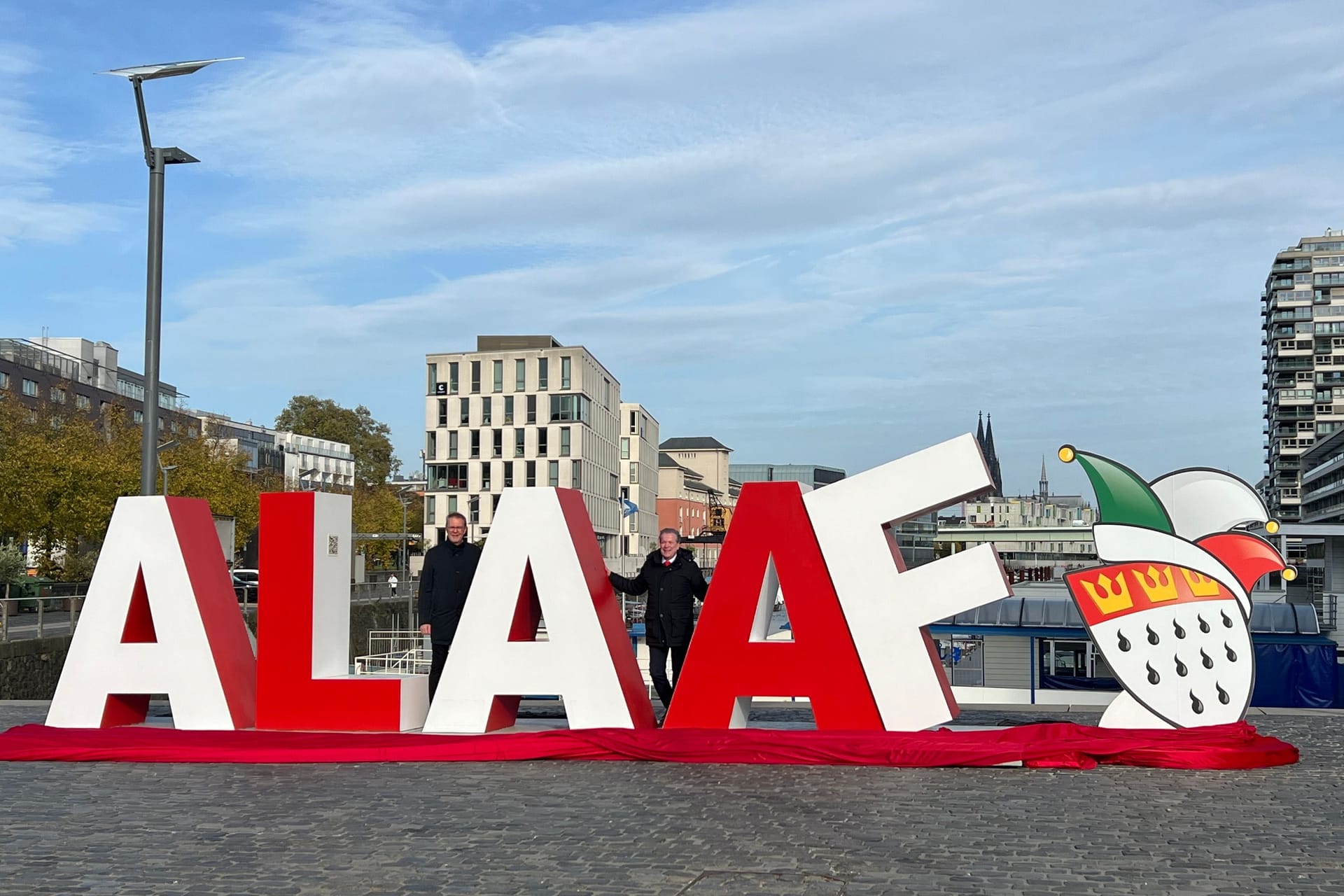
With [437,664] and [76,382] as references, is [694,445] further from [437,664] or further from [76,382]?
[437,664]

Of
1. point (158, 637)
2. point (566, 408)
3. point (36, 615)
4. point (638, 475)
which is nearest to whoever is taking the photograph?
Answer: point (158, 637)

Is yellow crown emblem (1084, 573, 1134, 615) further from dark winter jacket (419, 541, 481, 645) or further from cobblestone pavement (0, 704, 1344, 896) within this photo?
dark winter jacket (419, 541, 481, 645)

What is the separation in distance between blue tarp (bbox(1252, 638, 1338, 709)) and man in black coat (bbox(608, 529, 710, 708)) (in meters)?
14.3

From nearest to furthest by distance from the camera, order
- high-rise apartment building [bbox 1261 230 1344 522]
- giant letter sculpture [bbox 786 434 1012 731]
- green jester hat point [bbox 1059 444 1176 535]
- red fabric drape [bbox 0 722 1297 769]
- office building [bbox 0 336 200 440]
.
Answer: red fabric drape [bbox 0 722 1297 769], giant letter sculpture [bbox 786 434 1012 731], green jester hat point [bbox 1059 444 1176 535], office building [bbox 0 336 200 440], high-rise apartment building [bbox 1261 230 1344 522]

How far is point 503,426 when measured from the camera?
9625 cm

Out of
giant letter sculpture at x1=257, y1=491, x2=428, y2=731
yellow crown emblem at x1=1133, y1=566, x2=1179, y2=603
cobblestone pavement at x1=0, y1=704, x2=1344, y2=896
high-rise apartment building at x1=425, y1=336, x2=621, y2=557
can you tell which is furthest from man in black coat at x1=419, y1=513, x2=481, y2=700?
high-rise apartment building at x1=425, y1=336, x2=621, y2=557

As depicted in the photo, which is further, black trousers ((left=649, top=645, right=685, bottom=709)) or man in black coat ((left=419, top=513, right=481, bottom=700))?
man in black coat ((left=419, top=513, right=481, bottom=700))

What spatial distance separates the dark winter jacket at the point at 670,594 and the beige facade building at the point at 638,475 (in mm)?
98350

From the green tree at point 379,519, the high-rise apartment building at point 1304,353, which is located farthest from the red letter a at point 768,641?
the high-rise apartment building at point 1304,353

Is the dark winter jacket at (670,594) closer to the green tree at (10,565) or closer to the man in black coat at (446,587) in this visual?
the man in black coat at (446,587)

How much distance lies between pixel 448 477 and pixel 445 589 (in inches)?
3332

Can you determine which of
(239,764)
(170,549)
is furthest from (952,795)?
(170,549)

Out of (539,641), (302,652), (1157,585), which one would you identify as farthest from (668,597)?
(1157,585)

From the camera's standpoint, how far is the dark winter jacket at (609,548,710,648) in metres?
13.1
